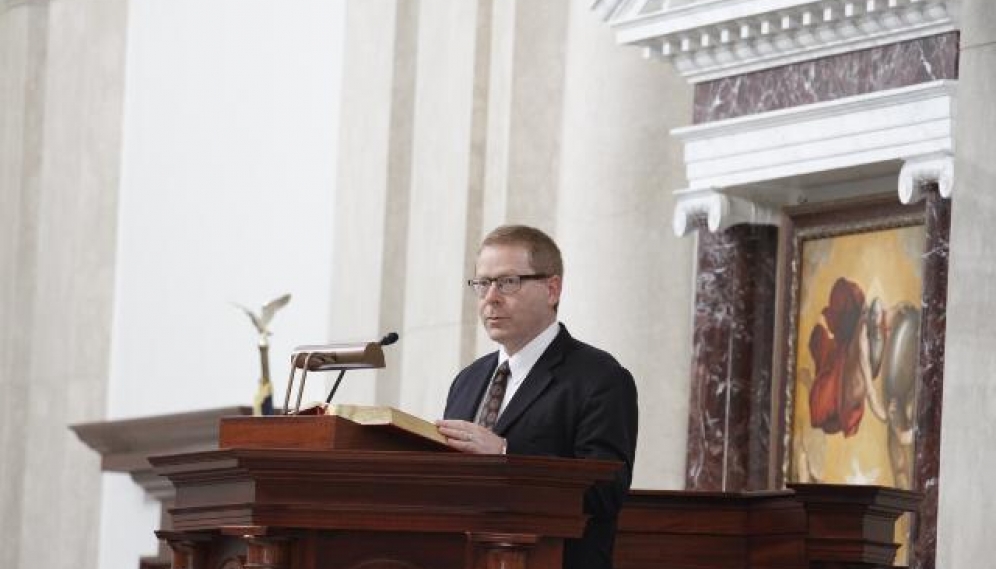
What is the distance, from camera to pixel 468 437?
5656 mm

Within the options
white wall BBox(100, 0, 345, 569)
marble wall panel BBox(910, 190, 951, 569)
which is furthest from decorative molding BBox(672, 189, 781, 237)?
white wall BBox(100, 0, 345, 569)

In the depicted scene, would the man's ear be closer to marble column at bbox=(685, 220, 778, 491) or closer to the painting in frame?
the painting in frame

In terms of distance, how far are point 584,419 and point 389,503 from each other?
0.70 meters

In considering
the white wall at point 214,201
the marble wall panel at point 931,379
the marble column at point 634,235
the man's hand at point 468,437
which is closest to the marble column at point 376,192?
the white wall at point 214,201

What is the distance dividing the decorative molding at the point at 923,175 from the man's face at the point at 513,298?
3.05 meters

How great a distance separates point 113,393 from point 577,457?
10.8 meters

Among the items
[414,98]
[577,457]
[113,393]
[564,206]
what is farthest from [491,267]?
[113,393]

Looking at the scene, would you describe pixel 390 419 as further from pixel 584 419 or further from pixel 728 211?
pixel 728 211

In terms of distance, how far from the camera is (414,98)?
13.4m

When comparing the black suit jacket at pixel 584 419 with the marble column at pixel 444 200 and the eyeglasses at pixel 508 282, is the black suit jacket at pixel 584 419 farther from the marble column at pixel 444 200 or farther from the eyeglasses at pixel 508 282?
the marble column at pixel 444 200

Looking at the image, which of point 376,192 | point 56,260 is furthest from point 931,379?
point 56,260

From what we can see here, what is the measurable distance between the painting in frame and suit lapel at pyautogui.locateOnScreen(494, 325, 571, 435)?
3.34 metres

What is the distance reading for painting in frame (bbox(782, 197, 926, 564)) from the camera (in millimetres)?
9477

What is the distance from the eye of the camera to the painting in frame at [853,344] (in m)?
9.48
